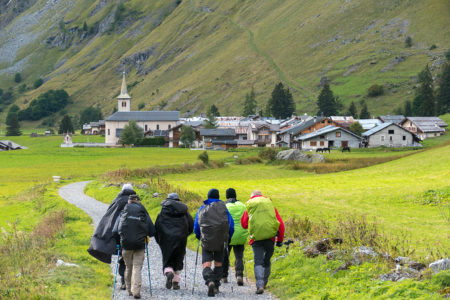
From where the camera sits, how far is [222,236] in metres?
14.1

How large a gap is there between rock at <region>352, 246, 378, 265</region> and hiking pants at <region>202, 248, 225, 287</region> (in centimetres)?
371

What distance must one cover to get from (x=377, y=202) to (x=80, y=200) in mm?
22725

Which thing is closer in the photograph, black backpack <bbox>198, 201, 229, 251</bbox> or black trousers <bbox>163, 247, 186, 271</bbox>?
black backpack <bbox>198, 201, 229, 251</bbox>

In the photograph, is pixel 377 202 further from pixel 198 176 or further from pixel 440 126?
pixel 440 126

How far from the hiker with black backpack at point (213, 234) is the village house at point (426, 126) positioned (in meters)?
114

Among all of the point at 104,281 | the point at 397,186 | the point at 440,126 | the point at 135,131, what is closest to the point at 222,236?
the point at 104,281

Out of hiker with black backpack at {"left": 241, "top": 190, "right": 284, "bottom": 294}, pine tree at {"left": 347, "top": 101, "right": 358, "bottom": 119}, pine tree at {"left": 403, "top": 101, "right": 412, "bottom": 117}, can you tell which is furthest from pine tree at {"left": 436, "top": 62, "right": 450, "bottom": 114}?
hiker with black backpack at {"left": 241, "top": 190, "right": 284, "bottom": 294}

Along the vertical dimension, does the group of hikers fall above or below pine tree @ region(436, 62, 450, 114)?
below

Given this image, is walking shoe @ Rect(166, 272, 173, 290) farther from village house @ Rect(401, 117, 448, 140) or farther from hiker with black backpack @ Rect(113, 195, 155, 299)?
village house @ Rect(401, 117, 448, 140)

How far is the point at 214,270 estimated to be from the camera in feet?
46.4

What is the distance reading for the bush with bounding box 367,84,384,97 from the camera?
177m

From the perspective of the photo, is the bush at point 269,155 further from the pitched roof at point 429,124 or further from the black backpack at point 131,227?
the black backpack at point 131,227

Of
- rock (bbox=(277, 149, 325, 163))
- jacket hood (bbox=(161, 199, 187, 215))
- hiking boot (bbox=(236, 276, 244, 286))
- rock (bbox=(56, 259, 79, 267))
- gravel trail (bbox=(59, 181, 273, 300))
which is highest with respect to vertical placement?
rock (bbox=(277, 149, 325, 163))

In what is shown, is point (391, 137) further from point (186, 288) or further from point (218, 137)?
point (186, 288)
